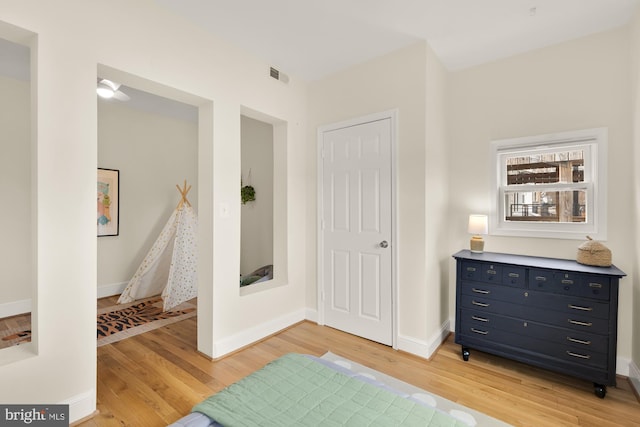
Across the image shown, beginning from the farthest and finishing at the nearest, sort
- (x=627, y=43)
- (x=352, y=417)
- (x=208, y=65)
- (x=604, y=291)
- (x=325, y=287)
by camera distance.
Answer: (x=325, y=287) < (x=208, y=65) < (x=627, y=43) < (x=604, y=291) < (x=352, y=417)

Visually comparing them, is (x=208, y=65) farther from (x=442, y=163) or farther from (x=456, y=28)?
(x=442, y=163)

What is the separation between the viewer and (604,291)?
2.18 meters

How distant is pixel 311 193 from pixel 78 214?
2187mm

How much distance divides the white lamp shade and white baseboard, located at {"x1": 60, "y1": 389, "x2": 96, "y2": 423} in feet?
10.6

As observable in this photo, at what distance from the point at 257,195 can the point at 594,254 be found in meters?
3.82

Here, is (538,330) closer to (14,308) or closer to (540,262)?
(540,262)

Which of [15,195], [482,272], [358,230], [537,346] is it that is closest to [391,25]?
[358,230]

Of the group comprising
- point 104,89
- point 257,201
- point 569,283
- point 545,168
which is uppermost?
point 104,89

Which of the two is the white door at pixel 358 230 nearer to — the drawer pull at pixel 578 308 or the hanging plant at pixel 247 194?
the drawer pull at pixel 578 308

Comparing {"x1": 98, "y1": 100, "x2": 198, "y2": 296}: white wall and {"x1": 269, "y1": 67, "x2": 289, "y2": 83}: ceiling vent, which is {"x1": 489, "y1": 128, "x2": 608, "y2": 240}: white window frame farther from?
{"x1": 98, "y1": 100, "x2": 198, "y2": 296}: white wall

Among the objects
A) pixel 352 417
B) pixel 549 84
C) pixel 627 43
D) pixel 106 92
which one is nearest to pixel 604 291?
pixel 549 84

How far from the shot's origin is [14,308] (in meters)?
3.60

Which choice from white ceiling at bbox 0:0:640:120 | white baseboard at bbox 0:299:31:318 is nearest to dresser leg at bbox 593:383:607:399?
white ceiling at bbox 0:0:640:120

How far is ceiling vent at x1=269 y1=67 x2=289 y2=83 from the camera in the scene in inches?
125
